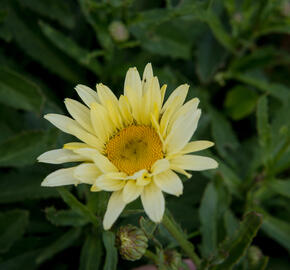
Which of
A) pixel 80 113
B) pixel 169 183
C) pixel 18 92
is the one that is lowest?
pixel 169 183

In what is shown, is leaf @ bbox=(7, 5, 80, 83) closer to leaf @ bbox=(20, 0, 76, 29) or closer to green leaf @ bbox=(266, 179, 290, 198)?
leaf @ bbox=(20, 0, 76, 29)

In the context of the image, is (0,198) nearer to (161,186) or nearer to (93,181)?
(93,181)

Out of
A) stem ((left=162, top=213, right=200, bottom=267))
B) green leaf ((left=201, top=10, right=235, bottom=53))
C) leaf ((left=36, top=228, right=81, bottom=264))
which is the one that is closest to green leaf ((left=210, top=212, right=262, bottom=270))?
stem ((left=162, top=213, right=200, bottom=267))

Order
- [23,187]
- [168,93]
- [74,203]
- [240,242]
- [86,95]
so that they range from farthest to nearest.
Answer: [168,93]
[23,187]
[240,242]
[74,203]
[86,95]

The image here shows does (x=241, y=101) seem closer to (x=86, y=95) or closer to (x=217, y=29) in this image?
(x=217, y=29)

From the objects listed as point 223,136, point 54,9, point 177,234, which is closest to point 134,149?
point 177,234

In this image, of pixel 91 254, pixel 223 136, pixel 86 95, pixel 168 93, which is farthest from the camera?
pixel 223 136

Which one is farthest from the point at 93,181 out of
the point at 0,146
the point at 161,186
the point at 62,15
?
the point at 62,15
